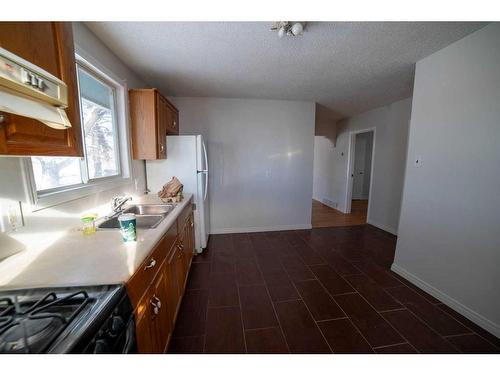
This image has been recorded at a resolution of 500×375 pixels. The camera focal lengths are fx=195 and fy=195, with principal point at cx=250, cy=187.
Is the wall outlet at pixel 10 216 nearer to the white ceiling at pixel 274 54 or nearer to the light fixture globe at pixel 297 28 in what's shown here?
the white ceiling at pixel 274 54

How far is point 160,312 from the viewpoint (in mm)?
1181

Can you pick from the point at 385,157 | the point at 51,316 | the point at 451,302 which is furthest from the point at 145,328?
the point at 385,157

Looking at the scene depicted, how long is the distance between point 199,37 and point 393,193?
3846mm

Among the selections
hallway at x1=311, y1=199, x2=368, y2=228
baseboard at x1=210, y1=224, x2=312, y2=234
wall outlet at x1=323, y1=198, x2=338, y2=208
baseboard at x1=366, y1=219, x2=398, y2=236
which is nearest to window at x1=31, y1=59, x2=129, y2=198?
baseboard at x1=210, y1=224, x2=312, y2=234

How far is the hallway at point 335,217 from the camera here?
416 centimetres

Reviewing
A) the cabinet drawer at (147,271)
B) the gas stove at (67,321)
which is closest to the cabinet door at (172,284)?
the cabinet drawer at (147,271)

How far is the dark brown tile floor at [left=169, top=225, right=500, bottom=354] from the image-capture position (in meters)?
1.44

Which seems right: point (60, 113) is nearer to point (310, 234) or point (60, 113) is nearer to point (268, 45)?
point (268, 45)

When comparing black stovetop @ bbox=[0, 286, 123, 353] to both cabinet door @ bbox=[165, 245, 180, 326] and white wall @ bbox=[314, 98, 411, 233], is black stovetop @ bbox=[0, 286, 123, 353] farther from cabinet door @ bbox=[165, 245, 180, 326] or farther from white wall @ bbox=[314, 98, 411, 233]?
white wall @ bbox=[314, 98, 411, 233]

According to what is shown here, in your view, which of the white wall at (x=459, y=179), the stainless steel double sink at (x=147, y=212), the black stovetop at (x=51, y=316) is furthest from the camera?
the stainless steel double sink at (x=147, y=212)

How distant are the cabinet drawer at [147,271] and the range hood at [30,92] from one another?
709 mm

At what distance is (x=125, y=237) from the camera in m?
1.10

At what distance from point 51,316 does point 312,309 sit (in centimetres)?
182
